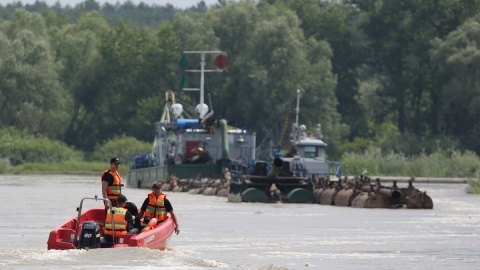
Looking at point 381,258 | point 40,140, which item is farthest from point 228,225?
point 40,140

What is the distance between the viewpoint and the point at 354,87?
448 ft

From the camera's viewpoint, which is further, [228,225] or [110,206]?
[228,225]

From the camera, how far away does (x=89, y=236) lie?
3053 centimetres

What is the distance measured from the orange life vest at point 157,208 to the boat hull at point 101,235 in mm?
173

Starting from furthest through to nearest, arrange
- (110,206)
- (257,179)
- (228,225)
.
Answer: (257,179)
(228,225)
(110,206)

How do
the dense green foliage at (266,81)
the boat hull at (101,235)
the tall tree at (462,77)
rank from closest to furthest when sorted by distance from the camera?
the boat hull at (101,235), the tall tree at (462,77), the dense green foliage at (266,81)

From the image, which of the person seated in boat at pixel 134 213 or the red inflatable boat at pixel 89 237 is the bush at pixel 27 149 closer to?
the person seated in boat at pixel 134 213

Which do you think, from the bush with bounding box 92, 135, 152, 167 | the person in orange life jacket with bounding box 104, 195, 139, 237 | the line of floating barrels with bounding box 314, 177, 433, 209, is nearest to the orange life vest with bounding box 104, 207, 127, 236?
the person in orange life jacket with bounding box 104, 195, 139, 237

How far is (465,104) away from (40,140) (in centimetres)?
3382

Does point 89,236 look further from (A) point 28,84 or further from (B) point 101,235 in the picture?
(A) point 28,84

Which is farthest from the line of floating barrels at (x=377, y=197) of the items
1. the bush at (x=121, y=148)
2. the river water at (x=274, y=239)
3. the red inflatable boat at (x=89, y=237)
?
the bush at (x=121, y=148)

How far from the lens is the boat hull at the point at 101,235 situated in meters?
30.8

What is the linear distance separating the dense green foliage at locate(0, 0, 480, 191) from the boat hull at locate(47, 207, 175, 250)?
78.5 meters

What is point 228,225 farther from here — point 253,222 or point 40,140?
point 40,140
